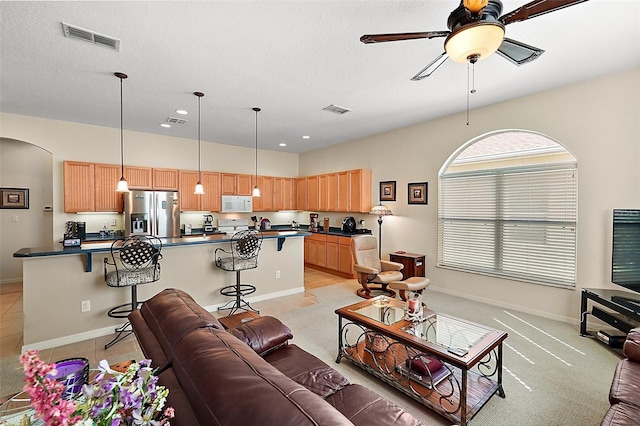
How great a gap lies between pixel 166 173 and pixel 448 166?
5555mm

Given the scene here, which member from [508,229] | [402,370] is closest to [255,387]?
[402,370]

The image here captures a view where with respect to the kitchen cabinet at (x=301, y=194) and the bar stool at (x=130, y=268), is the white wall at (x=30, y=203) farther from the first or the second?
the kitchen cabinet at (x=301, y=194)

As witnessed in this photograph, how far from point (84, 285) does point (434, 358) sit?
12.6ft

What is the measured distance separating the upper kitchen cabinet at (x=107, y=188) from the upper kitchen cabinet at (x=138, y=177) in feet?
0.53

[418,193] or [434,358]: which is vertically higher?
[418,193]

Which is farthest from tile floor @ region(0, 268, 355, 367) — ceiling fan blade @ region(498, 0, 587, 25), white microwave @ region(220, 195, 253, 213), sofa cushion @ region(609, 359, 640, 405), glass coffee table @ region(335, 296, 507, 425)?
ceiling fan blade @ region(498, 0, 587, 25)

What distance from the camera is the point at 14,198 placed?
5.63m

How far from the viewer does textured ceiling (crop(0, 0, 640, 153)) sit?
2301 mm

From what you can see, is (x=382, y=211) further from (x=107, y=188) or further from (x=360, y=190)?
(x=107, y=188)

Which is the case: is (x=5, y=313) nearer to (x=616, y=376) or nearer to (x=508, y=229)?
(x=616, y=376)

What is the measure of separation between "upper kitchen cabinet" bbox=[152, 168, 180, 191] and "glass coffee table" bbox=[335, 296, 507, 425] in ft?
16.1

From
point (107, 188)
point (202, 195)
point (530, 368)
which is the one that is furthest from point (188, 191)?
point (530, 368)

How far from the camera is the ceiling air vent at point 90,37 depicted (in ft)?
8.17

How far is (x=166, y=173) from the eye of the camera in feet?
19.7
